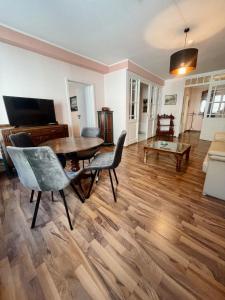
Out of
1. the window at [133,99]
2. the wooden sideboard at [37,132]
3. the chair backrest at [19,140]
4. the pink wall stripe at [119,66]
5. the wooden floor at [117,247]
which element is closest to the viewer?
the wooden floor at [117,247]

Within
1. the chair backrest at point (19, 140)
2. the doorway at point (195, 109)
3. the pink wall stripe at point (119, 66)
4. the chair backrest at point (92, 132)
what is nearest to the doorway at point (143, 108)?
the pink wall stripe at point (119, 66)

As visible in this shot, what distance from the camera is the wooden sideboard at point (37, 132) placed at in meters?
2.24

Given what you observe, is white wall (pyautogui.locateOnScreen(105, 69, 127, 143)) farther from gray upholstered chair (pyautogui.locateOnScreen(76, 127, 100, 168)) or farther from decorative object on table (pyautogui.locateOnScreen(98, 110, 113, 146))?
gray upholstered chair (pyautogui.locateOnScreen(76, 127, 100, 168))

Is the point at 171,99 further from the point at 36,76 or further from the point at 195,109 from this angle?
the point at 36,76

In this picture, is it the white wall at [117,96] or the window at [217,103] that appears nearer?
the white wall at [117,96]

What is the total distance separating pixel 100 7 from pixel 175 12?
3.77 ft

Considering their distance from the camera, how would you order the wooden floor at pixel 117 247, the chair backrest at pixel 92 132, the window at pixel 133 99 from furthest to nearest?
1. the window at pixel 133 99
2. the chair backrest at pixel 92 132
3. the wooden floor at pixel 117 247

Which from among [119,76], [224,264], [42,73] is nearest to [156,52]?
[119,76]

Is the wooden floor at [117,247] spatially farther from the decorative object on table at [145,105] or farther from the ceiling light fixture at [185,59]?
the decorative object on table at [145,105]

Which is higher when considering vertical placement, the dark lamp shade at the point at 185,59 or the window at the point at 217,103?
the dark lamp shade at the point at 185,59

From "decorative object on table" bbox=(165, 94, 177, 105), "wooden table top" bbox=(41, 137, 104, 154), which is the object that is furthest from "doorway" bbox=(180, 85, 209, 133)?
"wooden table top" bbox=(41, 137, 104, 154)

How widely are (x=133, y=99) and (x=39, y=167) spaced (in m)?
3.98

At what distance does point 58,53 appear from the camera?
9.58 feet

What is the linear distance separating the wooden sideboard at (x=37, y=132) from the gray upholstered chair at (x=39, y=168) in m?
1.42
